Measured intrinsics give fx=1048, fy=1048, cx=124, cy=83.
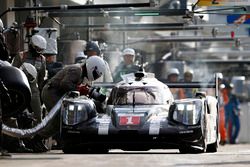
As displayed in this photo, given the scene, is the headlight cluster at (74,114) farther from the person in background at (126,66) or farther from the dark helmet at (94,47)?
the person in background at (126,66)

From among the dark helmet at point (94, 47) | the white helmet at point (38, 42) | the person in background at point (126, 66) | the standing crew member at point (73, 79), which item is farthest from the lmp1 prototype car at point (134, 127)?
the person in background at point (126, 66)

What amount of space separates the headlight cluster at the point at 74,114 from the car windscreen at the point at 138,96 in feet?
3.49

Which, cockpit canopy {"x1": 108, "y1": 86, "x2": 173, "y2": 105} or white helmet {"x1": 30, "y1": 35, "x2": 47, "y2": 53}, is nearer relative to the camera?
cockpit canopy {"x1": 108, "y1": 86, "x2": 173, "y2": 105}

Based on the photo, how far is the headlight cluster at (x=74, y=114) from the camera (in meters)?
14.4

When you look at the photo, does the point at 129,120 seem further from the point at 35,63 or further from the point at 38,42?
the point at 38,42

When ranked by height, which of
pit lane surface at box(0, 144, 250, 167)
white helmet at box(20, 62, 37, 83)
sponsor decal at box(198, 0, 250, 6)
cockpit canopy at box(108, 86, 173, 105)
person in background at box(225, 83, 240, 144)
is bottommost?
person in background at box(225, 83, 240, 144)

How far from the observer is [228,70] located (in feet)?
119

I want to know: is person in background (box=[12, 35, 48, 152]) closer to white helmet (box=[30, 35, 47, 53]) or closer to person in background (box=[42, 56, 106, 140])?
white helmet (box=[30, 35, 47, 53])

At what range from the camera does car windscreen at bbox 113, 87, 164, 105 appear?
50.6 ft

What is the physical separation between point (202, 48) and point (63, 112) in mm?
35132

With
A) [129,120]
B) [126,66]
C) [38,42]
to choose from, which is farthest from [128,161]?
[126,66]

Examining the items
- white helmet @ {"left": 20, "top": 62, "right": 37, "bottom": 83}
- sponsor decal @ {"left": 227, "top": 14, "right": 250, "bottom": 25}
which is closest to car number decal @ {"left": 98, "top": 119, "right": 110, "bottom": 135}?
white helmet @ {"left": 20, "top": 62, "right": 37, "bottom": 83}

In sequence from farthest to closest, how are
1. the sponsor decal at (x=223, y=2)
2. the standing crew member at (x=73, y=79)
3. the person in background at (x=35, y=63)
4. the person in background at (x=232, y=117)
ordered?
the person in background at (x=232, y=117)
the sponsor decal at (x=223, y=2)
the person in background at (x=35, y=63)
the standing crew member at (x=73, y=79)

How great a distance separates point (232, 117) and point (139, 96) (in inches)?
575
